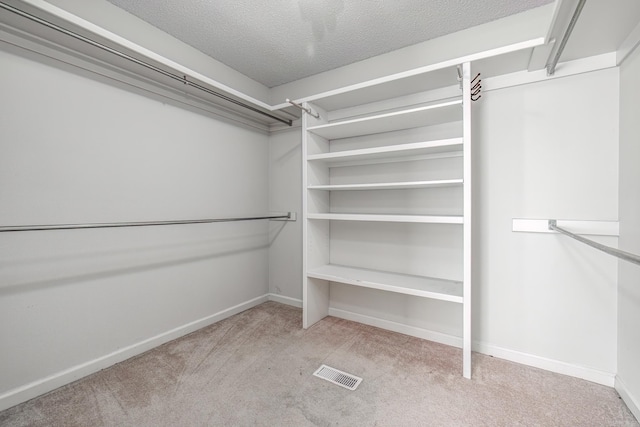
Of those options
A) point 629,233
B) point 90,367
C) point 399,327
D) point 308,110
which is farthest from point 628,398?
point 90,367

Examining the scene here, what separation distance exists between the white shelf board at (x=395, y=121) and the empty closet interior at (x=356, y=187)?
0.03 meters

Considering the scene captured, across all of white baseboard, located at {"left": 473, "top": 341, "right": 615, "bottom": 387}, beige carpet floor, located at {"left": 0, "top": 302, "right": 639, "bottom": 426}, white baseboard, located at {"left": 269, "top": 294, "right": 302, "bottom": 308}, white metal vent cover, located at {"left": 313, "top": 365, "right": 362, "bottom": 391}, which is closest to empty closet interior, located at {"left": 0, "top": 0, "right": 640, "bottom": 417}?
white baseboard, located at {"left": 473, "top": 341, "right": 615, "bottom": 387}

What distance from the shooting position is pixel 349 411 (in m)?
1.47

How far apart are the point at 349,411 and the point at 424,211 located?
1506mm

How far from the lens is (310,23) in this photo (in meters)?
2.02

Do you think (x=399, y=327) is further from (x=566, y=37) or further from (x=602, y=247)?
(x=566, y=37)

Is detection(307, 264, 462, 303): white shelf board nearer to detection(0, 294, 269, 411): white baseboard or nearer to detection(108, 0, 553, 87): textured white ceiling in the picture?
detection(0, 294, 269, 411): white baseboard

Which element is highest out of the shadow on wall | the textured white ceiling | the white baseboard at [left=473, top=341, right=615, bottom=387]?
the textured white ceiling

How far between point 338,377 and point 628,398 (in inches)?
61.9

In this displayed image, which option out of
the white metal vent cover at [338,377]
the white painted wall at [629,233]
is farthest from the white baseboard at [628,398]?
the white metal vent cover at [338,377]

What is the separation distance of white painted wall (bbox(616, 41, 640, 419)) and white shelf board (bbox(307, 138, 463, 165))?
84 centimetres

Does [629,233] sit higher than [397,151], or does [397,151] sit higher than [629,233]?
[397,151]

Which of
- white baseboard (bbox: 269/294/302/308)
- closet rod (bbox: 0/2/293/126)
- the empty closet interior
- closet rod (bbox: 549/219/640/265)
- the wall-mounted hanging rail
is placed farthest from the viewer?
white baseboard (bbox: 269/294/302/308)

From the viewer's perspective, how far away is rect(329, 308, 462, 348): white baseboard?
2.16 meters
